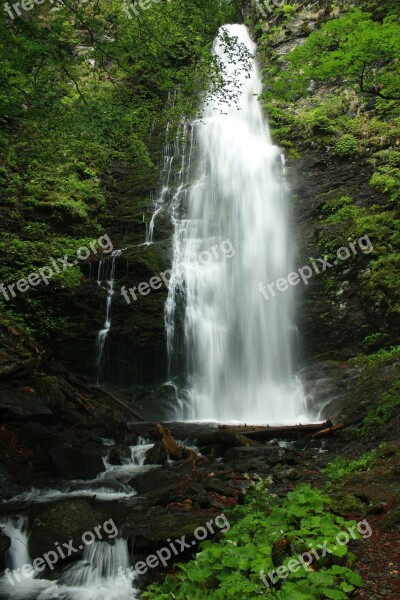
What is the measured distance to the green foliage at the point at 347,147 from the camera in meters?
18.3

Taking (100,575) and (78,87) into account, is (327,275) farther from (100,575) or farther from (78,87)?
(100,575)

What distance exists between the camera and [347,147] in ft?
60.5

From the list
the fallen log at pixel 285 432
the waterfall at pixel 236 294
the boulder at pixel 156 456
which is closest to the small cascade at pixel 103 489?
the boulder at pixel 156 456

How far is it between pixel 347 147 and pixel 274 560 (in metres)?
17.8

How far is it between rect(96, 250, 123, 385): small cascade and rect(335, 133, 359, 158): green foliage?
9865mm

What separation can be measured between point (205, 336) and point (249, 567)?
423 inches

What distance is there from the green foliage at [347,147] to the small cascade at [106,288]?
9.87 meters

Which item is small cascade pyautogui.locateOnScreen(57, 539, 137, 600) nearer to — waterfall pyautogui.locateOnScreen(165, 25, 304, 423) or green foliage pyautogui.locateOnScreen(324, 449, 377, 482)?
green foliage pyautogui.locateOnScreen(324, 449, 377, 482)

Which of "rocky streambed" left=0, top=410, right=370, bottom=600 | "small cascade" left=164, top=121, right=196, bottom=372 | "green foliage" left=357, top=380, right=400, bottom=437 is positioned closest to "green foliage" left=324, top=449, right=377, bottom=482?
"rocky streambed" left=0, top=410, right=370, bottom=600

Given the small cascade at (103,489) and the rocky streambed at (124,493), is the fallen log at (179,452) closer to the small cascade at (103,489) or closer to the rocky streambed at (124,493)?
the rocky streambed at (124,493)

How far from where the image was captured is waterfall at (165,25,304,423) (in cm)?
1312

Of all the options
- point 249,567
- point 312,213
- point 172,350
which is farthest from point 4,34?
point 312,213

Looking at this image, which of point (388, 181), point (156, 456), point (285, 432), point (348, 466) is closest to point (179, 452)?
point (156, 456)

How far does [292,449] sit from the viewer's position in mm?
8031
